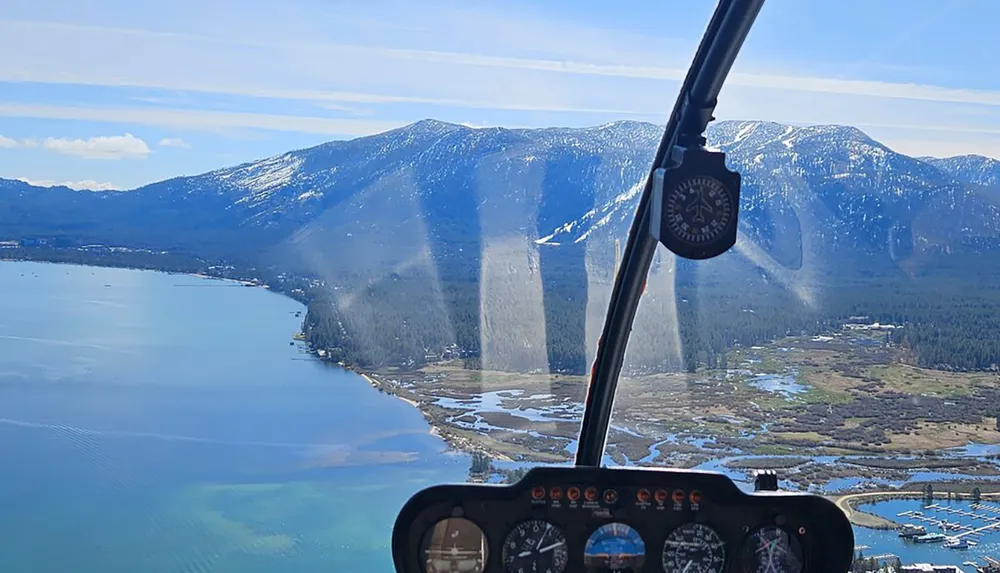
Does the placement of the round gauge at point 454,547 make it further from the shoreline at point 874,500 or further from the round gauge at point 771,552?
the shoreline at point 874,500

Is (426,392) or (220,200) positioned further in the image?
(220,200)

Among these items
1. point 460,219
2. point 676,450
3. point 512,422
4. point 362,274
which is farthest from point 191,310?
point 676,450

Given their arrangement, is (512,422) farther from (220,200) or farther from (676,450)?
(220,200)

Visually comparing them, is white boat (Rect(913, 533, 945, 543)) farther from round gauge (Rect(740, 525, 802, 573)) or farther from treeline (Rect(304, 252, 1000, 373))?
round gauge (Rect(740, 525, 802, 573))

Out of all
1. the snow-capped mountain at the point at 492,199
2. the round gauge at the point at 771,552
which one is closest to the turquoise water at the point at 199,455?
the snow-capped mountain at the point at 492,199

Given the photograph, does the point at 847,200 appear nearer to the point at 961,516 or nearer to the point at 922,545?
the point at 961,516
